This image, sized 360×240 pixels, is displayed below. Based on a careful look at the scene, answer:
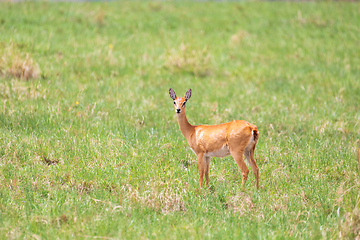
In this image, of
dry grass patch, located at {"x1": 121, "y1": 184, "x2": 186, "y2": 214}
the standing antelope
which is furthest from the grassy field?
the standing antelope

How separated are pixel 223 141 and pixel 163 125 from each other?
293cm

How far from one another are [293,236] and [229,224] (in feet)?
2.27

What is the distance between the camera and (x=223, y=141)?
215 inches

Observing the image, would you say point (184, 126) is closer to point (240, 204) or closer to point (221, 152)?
point (221, 152)

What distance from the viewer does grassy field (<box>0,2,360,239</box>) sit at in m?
4.88

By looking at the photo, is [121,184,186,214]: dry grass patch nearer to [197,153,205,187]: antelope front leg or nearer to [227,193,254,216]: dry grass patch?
[197,153,205,187]: antelope front leg

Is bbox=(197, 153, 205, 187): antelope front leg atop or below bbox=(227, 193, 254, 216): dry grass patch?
atop

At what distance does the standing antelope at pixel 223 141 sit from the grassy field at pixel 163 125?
1.13ft

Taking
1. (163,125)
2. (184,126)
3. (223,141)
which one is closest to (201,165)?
(223,141)

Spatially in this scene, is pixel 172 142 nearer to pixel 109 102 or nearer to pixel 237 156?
pixel 237 156

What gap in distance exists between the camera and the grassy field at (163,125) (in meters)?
4.88

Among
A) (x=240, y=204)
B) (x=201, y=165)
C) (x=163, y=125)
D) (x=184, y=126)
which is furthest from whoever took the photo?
(x=163, y=125)

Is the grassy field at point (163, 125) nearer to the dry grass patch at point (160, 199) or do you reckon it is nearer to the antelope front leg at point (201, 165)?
the dry grass patch at point (160, 199)

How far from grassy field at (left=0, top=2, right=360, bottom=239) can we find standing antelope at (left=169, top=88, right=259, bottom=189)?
34 cm
